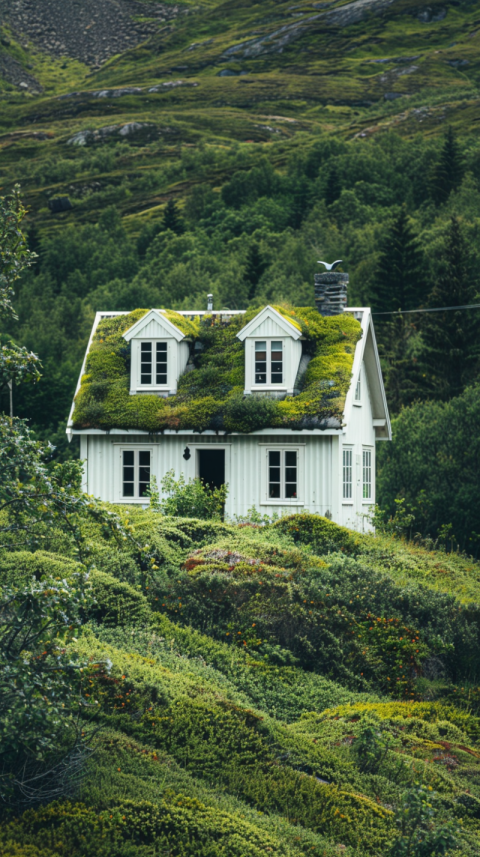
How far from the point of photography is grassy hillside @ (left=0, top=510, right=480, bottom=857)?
997 centimetres

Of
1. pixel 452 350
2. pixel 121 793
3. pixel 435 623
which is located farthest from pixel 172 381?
pixel 452 350

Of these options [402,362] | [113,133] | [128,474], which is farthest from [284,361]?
[113,133]

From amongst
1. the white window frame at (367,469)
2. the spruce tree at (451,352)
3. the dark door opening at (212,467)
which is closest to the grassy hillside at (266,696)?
the dark door opening at (212,467)

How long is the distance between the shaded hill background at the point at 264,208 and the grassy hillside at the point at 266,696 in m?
15.0

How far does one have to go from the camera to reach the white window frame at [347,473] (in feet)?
80.9

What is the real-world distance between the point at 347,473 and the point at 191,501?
4344 millimetres

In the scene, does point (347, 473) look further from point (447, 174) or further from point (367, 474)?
point (447, 174)

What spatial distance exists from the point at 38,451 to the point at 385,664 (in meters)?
8.77

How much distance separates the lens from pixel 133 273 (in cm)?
9550

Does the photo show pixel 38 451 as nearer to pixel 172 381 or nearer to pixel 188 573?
pixel 188 573

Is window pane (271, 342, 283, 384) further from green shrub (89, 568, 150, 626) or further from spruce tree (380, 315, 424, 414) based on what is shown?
spruce tree (380, 315, 424, 414)

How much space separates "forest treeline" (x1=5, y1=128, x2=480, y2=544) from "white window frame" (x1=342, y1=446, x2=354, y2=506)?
7.52 metres

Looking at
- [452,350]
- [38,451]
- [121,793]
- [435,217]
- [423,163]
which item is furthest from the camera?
[423,163]

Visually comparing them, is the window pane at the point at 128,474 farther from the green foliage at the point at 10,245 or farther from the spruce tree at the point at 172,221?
the spruce tree at the point at 172,221
